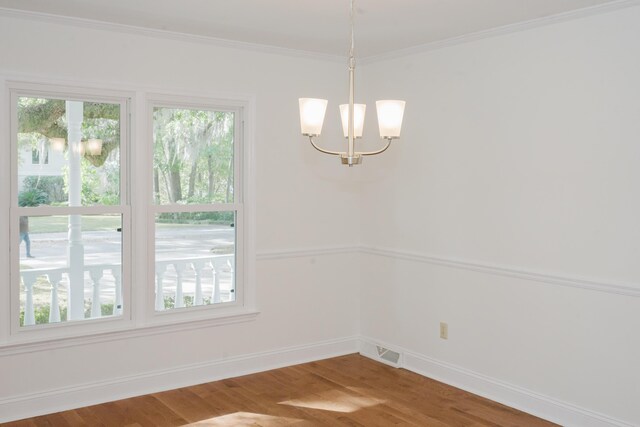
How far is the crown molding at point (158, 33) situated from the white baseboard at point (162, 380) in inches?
95.1

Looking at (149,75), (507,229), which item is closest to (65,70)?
(149,75)

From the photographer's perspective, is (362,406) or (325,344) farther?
(325,344)

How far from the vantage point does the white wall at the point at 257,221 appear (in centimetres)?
407

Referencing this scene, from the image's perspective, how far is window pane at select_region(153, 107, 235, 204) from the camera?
4637 millimetres

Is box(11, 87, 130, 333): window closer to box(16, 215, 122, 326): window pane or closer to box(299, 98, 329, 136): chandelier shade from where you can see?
box(16, 215, 122, 326): window pane

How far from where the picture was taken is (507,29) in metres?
4.21

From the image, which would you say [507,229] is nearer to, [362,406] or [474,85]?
[474,85]

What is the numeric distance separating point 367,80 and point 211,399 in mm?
2923

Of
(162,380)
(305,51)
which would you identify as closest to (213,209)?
(162,380)

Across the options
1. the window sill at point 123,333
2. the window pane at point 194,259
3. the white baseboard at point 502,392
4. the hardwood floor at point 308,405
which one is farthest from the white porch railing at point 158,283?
the white baseboard at point 502,392

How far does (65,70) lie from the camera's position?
4133 millimetres

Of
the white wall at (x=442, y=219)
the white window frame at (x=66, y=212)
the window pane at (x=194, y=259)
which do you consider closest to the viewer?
the white wall at (x=442, y=219)

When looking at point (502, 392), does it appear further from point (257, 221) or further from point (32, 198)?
point (32, 198)

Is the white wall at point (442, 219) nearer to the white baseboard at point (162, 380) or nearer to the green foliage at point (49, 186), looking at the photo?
the white baseboard at point (162, 380)
